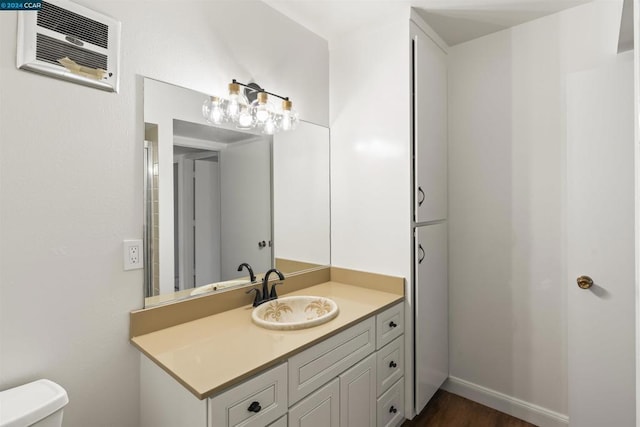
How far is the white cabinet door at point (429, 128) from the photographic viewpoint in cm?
196

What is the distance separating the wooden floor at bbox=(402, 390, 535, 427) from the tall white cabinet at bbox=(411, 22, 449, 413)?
121 mm

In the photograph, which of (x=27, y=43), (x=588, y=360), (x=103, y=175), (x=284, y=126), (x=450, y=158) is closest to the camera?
(x=27, y=43)

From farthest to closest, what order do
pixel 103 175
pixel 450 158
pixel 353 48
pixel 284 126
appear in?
pixel 450 158
pixel 353 48
pixel 284 126
pixel 103 175

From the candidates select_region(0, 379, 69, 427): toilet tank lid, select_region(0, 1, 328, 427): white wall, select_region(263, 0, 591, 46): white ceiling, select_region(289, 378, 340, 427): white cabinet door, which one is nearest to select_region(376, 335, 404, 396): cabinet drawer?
select_region(289, 378, 340, 427): white cabinet door

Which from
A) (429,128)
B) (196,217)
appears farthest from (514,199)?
(196,217)

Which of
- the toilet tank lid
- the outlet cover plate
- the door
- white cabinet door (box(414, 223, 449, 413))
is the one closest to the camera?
the toilet tank lid

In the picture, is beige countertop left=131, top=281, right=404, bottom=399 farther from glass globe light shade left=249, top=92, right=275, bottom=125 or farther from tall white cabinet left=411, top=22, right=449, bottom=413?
glass globe light shade left=249, top=92, right=275, bottom=125

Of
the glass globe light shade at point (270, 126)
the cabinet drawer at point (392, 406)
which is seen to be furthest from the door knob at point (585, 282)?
the glass globe light shade at point (270, 126)

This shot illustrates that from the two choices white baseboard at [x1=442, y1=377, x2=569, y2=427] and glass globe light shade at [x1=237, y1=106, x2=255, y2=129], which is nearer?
glass globe light shade at [x1=237, y1=106, x2=255, y2=129]

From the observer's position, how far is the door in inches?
63.9

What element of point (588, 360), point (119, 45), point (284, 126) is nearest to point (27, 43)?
point (119, 45)

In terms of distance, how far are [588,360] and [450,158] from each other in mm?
1410

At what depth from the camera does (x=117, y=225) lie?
1.32m

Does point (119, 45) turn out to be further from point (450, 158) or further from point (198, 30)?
point (450, 158)
